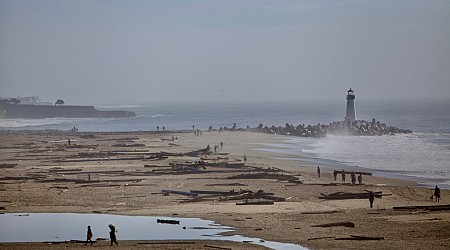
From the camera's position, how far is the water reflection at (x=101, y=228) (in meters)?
25.1

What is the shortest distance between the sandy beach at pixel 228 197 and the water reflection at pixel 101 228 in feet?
2.62

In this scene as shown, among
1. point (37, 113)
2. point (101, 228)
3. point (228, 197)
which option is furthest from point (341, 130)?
point (37, 113)

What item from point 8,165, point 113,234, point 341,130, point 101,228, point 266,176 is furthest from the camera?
point 341,130

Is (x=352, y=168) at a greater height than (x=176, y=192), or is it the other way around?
(x=352, y=168)

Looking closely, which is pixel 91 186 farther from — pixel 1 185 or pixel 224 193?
pixel 224 193

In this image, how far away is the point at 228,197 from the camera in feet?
116

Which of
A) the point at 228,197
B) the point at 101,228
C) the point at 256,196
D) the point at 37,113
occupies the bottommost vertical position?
the point at 101,228

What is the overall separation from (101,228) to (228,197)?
917 cm

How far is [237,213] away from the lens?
30422 mm

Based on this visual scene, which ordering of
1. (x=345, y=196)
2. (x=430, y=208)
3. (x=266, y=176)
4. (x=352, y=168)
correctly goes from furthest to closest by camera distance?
(x=352, y=168) < (x=266, y=176) < (x=345, y=196) < (x=430, y=208)

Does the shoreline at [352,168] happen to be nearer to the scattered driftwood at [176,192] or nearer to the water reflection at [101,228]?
the scattered driftwood at [176,192]

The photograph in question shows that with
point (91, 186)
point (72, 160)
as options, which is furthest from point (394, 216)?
point (72, 160)

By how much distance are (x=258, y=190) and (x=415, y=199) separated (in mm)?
7210

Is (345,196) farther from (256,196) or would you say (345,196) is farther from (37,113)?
(37,113)
